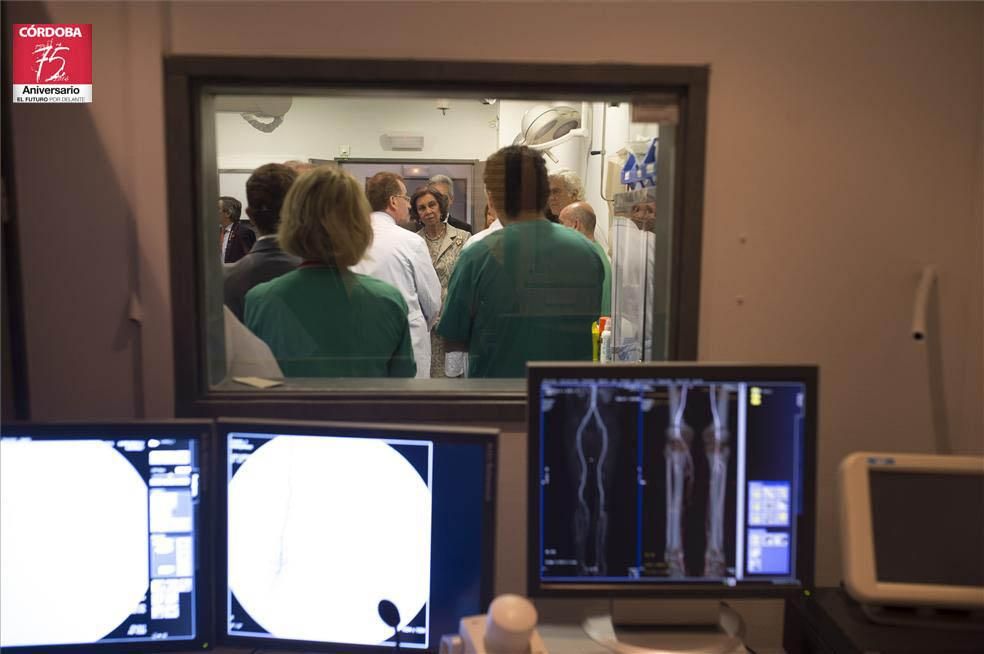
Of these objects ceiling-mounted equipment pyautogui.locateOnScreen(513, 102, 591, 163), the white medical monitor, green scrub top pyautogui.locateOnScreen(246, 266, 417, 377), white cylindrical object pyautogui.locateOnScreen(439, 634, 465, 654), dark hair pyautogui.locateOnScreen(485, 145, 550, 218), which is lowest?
white cylindrical object pyautogui.locateOnScreen(439, 634, 465, 654)

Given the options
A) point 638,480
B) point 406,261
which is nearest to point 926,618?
point 638,480

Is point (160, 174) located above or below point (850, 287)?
above

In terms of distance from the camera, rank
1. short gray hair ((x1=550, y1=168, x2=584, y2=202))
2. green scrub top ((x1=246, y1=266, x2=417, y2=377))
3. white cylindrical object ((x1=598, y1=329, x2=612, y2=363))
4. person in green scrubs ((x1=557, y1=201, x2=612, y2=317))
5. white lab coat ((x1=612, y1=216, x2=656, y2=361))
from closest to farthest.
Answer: green scrub top ((x1=246, y1=266, x2=417, y2=377)) → white lab coat ((x1=612, y1=216, x2=656, y2=361)) → white cylindrical object ((x1=598, y1=329, x2=612, y2=363)) → person in green scrubs ((x1=557, y1=201, x2=612, y2=317)) → short gray hair ((x1=550, y1=168, x2=584, y2=202))

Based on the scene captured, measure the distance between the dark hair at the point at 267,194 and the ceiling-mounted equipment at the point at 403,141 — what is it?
1.60 meters

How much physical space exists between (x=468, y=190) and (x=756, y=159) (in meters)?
1.99

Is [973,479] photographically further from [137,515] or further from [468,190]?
[468,190]

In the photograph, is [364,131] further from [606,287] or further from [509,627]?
[509,627]

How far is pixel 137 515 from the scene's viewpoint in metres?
1.15

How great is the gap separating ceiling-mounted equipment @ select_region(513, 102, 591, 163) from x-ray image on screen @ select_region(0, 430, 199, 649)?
1.79 metres

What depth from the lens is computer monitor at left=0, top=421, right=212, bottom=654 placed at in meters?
1.13

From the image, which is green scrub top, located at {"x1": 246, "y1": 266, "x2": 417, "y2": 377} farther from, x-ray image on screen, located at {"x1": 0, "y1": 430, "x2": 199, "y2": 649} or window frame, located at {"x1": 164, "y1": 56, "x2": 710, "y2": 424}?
x-ray image on screen, located at {"x1": 0, "y1": 430, "x2": 199, "y2": 649}

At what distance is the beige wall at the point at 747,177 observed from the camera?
53.1 inches

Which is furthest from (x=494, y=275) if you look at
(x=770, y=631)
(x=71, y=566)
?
(x=71, y=566)

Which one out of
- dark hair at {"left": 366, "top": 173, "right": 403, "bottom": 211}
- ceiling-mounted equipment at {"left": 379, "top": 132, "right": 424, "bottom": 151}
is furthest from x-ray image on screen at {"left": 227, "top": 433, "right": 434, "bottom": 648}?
ceiling-mounted equipment at {"left": 379, "top": 132, "right": 424, "bottom": 151}
